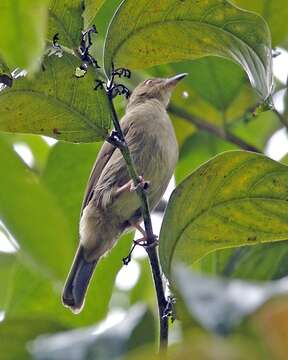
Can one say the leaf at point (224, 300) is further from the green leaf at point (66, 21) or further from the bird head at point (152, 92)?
the bird head at point (152, 92)

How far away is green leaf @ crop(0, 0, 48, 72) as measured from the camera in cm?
82

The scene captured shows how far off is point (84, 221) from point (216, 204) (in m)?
2.25

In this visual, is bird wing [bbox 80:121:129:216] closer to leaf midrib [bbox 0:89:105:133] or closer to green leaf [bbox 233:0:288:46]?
green leaf [bbox 233:0:288:46]

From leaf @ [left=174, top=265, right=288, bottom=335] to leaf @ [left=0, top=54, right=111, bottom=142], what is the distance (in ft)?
3.70

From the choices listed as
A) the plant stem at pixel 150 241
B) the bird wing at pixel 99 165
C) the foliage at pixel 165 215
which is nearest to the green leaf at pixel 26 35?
the foliage at pixel 165 215

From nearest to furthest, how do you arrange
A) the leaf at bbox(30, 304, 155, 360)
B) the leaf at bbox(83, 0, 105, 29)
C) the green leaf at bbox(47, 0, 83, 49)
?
the leaf at bbox(30, 304, 155, 360) < the green leaf at bbox(47, 0, 83, 49) < the leaf at bbox(83, 0, 105, 29)

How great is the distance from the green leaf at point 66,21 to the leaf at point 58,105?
41 millimetres

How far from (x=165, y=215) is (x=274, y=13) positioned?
139cm

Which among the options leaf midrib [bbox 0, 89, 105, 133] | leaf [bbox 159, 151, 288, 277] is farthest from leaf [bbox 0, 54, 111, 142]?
leaf [bbox 159, 151, 288, 277]

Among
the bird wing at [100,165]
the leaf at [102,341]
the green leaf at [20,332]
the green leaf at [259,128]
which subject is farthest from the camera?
the bird wing at [100,165]

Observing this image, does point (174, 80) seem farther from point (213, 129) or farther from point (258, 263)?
point (258, 263)

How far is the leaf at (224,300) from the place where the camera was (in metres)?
0.75

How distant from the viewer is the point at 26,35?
0.83 metres

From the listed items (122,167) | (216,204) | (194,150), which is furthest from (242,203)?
(122,167)
